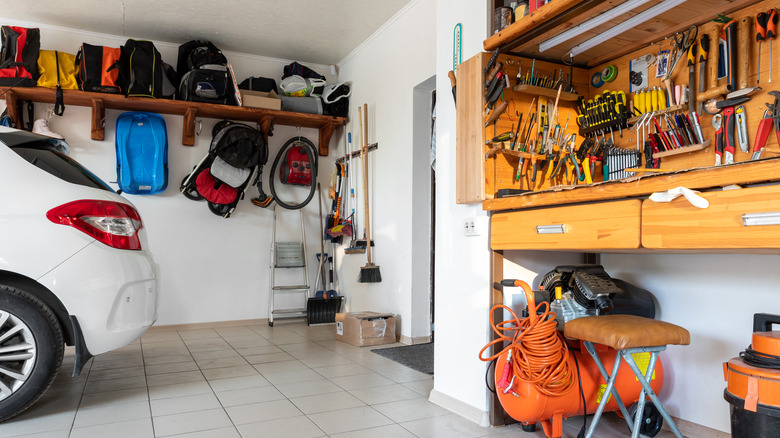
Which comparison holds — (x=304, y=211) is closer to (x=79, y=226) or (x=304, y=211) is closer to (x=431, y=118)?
(x=431, y=118)

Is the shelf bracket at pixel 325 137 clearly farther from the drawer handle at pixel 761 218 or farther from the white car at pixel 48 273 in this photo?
the drawer handle at pixel 761 218

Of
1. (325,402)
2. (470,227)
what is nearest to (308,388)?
(325,402)

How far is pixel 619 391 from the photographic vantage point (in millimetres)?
2066

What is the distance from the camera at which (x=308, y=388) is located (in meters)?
2.92

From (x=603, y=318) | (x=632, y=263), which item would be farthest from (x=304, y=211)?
(x=603, y=318)

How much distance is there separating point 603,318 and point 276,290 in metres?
4.17

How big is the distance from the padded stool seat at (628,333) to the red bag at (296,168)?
13.8 feet

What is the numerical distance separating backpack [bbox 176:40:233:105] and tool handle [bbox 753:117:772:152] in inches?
170

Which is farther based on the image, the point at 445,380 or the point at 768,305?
the point at 445,380

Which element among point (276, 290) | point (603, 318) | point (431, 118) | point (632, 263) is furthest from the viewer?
point (276, 290)

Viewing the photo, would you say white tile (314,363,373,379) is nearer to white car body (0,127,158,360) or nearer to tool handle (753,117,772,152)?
white car body (0,127,158,360)

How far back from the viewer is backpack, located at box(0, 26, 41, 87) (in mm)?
4398

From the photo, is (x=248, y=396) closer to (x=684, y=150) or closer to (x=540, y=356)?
(x=540, y=356)

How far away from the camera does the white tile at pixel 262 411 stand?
94.0 inches
